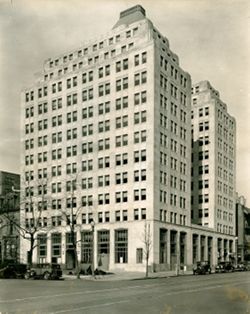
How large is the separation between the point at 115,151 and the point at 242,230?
A: 63.9 meters

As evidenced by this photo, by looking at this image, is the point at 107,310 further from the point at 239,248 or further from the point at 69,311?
the point at 239,248

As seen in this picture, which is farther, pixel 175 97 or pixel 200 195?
pixel 200 195

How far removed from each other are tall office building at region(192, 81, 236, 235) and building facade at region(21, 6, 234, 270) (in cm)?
1048

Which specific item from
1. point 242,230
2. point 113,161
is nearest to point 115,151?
point 113,161

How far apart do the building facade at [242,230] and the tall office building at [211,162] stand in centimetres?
1542

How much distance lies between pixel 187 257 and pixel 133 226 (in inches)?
539

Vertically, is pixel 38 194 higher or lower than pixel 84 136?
lower

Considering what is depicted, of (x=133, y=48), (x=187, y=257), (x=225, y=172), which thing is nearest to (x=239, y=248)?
(x=225, y=172)

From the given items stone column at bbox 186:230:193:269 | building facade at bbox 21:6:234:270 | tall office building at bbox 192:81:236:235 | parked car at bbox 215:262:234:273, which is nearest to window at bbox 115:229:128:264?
building facade at bbox 21:6:234:270

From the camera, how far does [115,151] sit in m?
79.2

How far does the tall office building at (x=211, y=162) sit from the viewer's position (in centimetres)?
10281

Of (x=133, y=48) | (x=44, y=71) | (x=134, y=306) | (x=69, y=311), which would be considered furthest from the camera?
(x=44, y=71)

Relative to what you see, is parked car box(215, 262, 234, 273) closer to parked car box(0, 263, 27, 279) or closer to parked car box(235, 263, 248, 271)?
parked car box(235, 263, 248, 271)

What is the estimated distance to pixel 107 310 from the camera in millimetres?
17531
